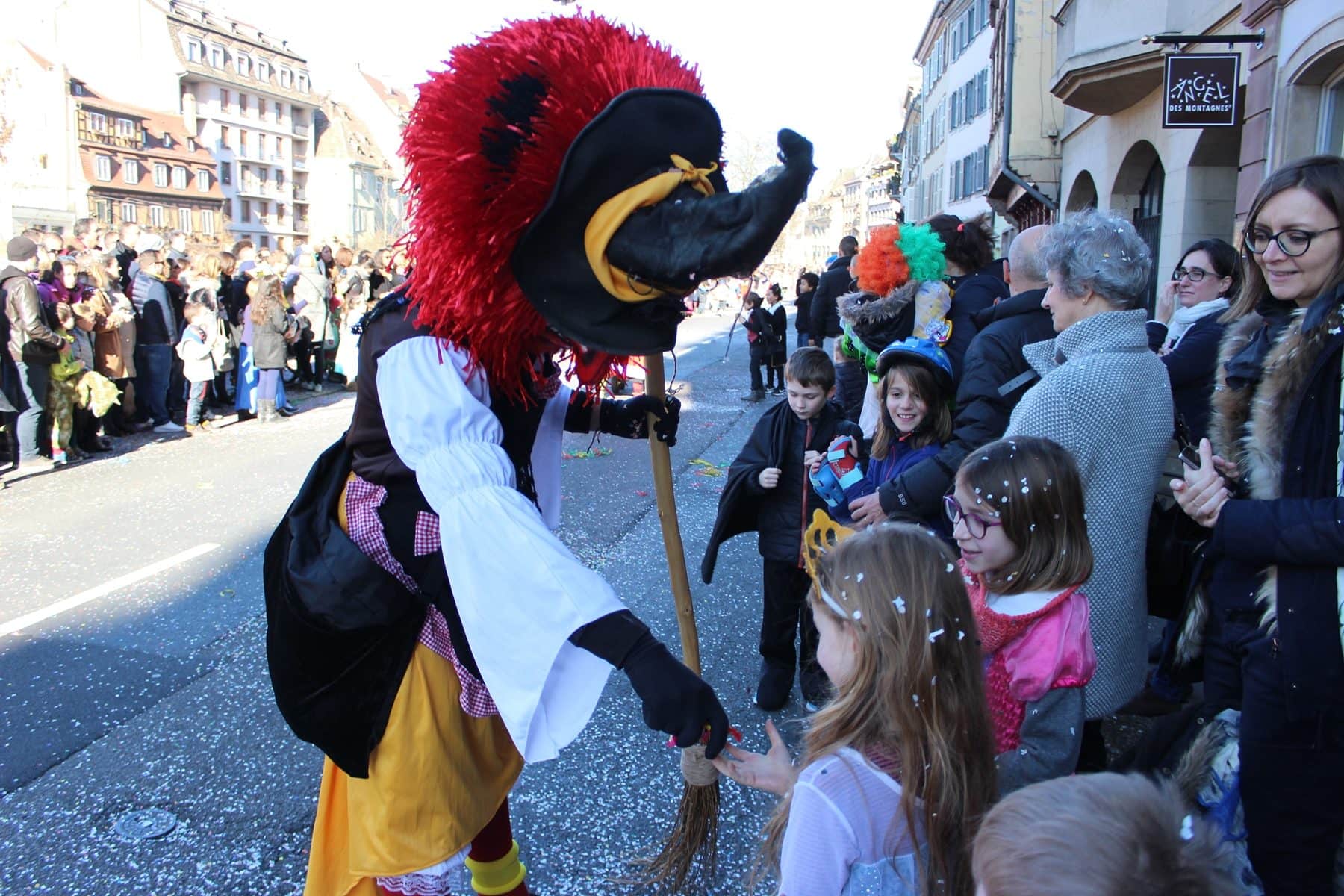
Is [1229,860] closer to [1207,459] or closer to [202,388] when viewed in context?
[1207,459]

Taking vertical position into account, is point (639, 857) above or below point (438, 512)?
below

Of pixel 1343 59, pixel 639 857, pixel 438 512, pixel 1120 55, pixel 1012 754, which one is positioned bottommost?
pixel 639 857

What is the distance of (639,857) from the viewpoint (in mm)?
2734

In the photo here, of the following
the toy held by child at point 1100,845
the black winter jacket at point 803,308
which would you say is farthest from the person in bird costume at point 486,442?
the black winter jacket at point 803,308

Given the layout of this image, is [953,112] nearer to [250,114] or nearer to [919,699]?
[919,699]

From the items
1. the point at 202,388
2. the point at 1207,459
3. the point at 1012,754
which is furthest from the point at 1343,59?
the point at 202,388

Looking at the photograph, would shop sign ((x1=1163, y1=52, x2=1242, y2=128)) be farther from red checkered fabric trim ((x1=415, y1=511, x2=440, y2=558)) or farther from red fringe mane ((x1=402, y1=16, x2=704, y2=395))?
red checkered fabric trim ((x1=415, y1=511, x2=440, y2=558))

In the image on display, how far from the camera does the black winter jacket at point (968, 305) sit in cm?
440

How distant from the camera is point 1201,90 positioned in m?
7.45

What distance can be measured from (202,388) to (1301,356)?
31.9 ft

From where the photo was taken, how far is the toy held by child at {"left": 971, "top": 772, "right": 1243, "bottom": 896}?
103 centimetres

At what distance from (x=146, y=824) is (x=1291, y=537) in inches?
125

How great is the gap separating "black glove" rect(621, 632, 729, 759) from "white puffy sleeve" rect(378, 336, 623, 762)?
0.10 m

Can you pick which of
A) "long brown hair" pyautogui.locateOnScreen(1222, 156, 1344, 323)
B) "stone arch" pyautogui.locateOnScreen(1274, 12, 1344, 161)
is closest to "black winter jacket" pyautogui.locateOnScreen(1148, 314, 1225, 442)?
"long brown hair" pyautogui.locateOnScreen(1222, 156, 1344, 323)
